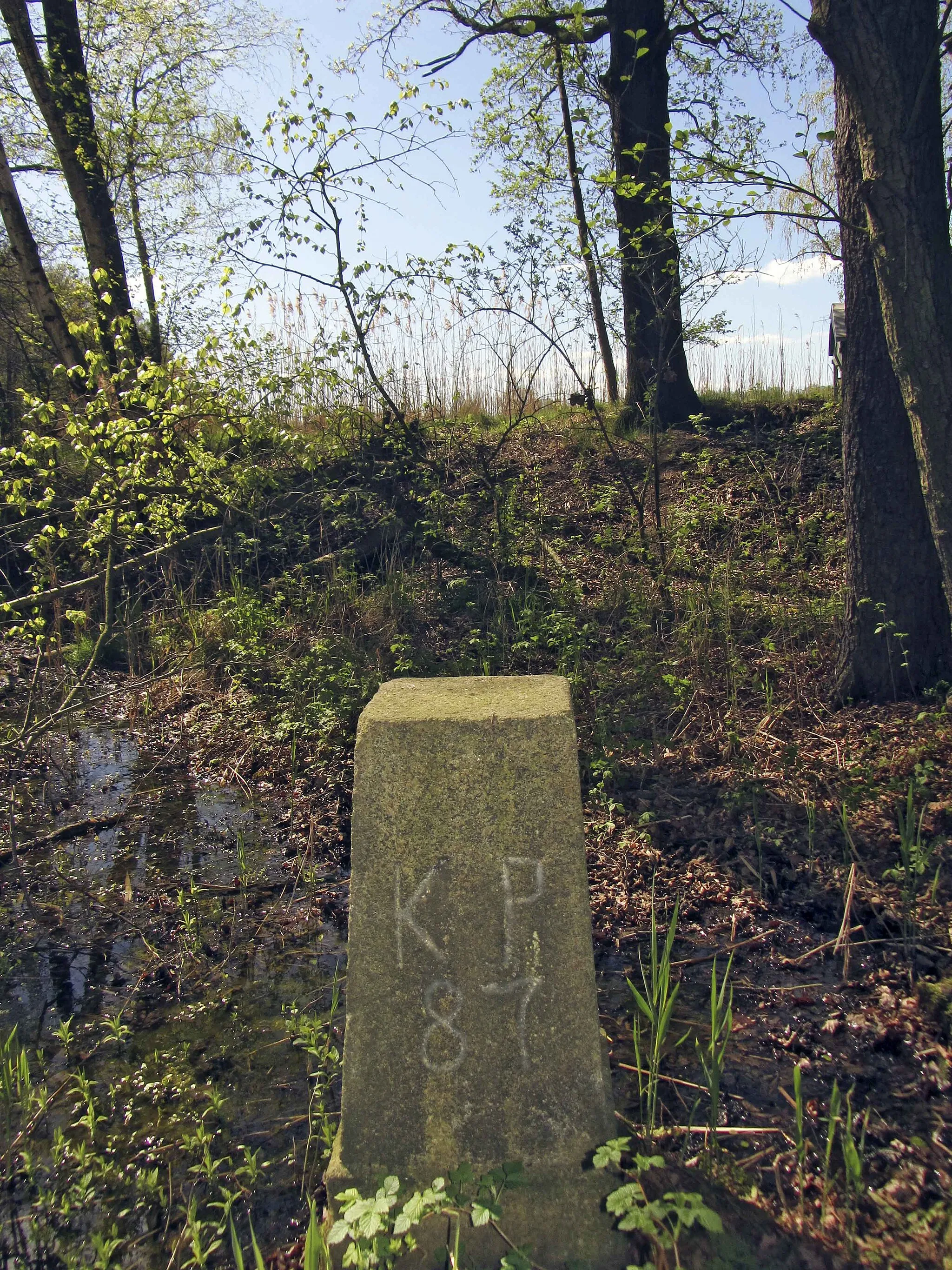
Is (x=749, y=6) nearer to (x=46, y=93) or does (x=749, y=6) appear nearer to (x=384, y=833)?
(x=46, y=93)

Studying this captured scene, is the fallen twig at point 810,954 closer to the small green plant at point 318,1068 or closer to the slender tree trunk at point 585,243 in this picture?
the small green plant at point 318,1068

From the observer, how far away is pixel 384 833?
201 cm

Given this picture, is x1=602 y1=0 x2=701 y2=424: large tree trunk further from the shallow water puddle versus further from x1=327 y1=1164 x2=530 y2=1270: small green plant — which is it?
x1=327 y1=1164 x2=530 y2=1270: small green plant

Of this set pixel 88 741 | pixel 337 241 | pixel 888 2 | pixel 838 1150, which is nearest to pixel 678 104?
pixel 337 241

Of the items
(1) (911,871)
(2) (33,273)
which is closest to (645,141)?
(2) (33,273)

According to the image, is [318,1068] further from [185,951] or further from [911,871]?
[911,871]

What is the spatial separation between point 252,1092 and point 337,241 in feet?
20.4

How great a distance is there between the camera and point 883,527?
4672 millimetres

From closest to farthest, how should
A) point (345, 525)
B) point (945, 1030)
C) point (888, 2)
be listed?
point (945, 1030) → point (888, 2) → point (345, 525)

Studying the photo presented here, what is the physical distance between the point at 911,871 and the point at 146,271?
11.6 metres

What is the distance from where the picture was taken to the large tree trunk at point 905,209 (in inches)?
131

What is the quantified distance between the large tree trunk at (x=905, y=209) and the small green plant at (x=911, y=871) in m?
1.01

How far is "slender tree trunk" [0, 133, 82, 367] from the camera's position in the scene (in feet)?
26.1

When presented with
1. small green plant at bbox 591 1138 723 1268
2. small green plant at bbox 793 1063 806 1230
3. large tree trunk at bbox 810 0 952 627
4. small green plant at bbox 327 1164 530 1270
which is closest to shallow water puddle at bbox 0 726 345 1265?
small green plant at bbox 327 1164 530 1270
